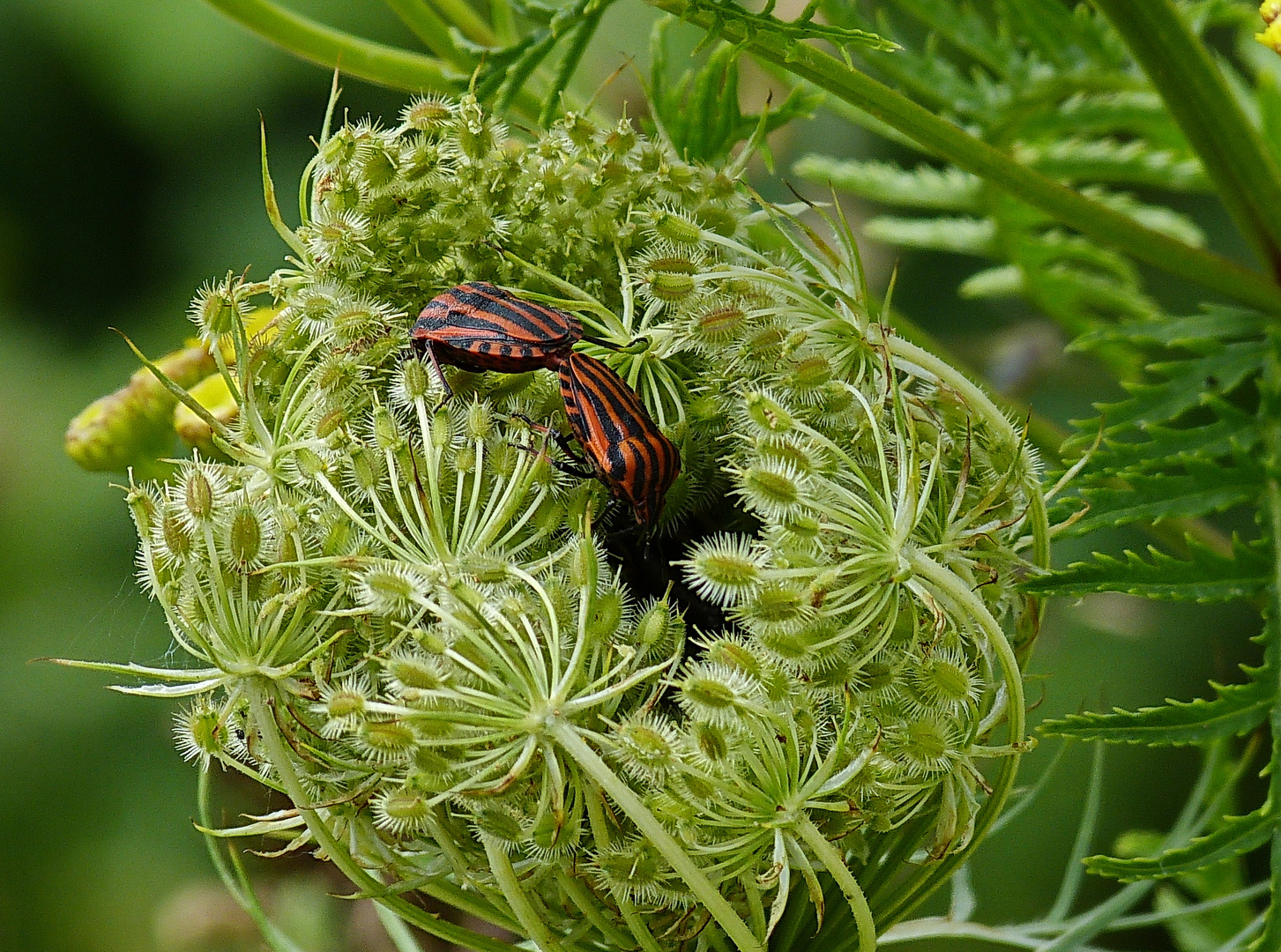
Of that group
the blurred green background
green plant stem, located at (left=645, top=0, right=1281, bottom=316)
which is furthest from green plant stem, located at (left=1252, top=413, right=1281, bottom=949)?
the blurred green background

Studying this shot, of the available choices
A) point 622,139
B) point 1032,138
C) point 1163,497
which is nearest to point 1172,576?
point 1163,497

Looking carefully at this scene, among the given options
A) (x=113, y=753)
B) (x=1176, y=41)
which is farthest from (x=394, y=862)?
(x=113, y=753)

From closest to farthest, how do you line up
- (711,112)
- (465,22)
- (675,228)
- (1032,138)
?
(675,228), (711,112), (465,22), (1032,138)

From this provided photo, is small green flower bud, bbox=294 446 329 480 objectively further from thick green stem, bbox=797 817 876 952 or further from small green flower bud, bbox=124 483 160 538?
thick green stem, bbox=797 817 876 952

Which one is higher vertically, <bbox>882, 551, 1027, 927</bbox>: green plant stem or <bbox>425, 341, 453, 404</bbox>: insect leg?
<bbox>425, 341, 453, 404</bbox>: insect leg

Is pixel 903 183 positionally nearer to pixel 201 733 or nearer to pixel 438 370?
pixel 438 370

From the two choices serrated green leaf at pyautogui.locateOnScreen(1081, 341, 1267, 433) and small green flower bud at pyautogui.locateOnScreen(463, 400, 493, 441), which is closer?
small green flower bud at pyautogui.locateOnScreen(463, 400, 493, 441)
